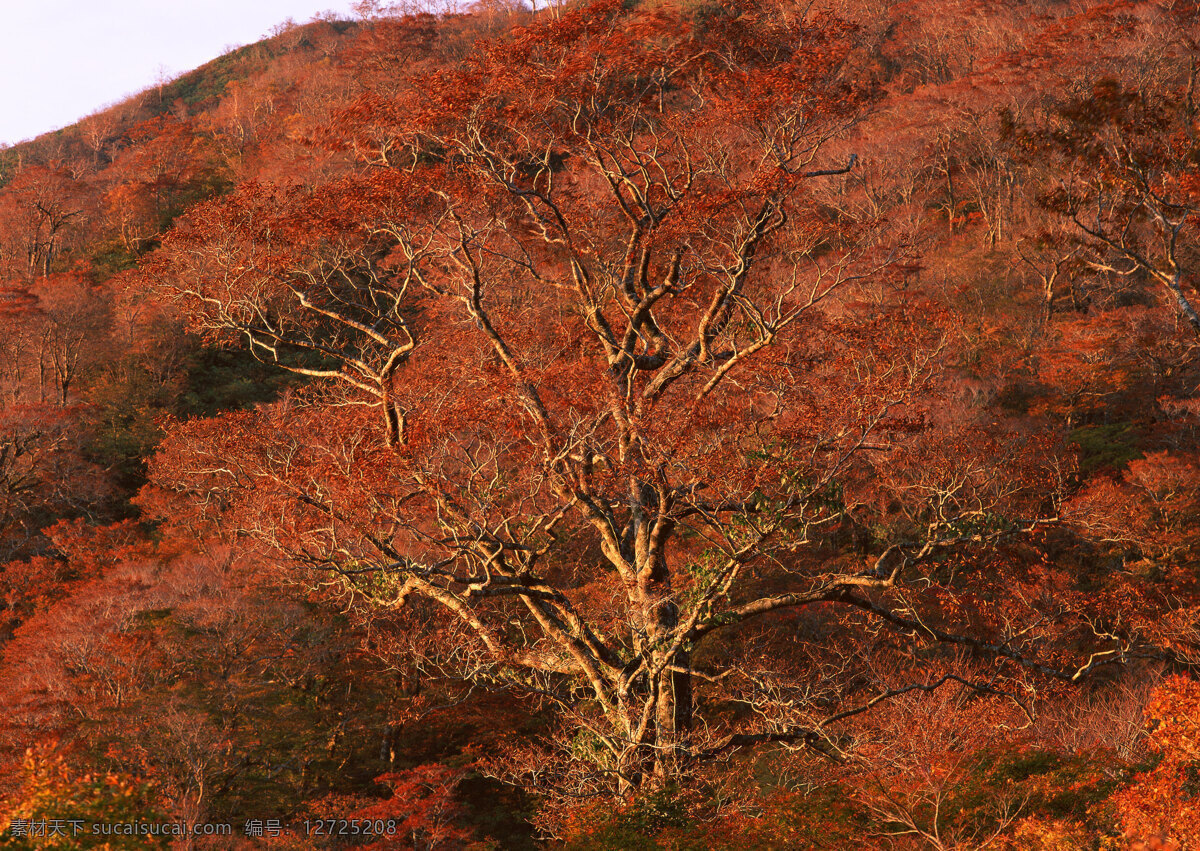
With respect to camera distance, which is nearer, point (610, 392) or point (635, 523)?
point (610, 392)

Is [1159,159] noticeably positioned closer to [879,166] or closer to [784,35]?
[784,35]

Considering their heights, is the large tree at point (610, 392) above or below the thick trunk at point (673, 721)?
above

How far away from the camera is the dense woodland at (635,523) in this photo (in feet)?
29.0

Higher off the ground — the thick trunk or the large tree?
the large tree

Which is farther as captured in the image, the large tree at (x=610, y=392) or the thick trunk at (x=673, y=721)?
the large tree at (x=610, y=392)

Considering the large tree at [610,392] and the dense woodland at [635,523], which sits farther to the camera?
the large tree at [610,392]

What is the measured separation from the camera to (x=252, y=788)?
1159 centimetres

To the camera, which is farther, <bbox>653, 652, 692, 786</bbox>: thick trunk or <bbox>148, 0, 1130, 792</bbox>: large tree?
<bbox>148, 0, 1130, 792</bbox>: large tree

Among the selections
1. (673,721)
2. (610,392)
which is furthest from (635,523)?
(673,721)

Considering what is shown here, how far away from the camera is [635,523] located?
33.3 feet

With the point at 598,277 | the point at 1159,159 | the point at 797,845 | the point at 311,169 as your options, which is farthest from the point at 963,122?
the point at 797,845

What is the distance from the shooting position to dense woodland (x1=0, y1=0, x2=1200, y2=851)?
8.83 meters

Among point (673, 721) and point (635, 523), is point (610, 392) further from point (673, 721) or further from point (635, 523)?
point (673, 721)

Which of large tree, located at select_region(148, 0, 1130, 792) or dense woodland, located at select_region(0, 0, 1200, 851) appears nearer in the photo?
dense woodland, located at select_region(0, 0, 1200, 851)
